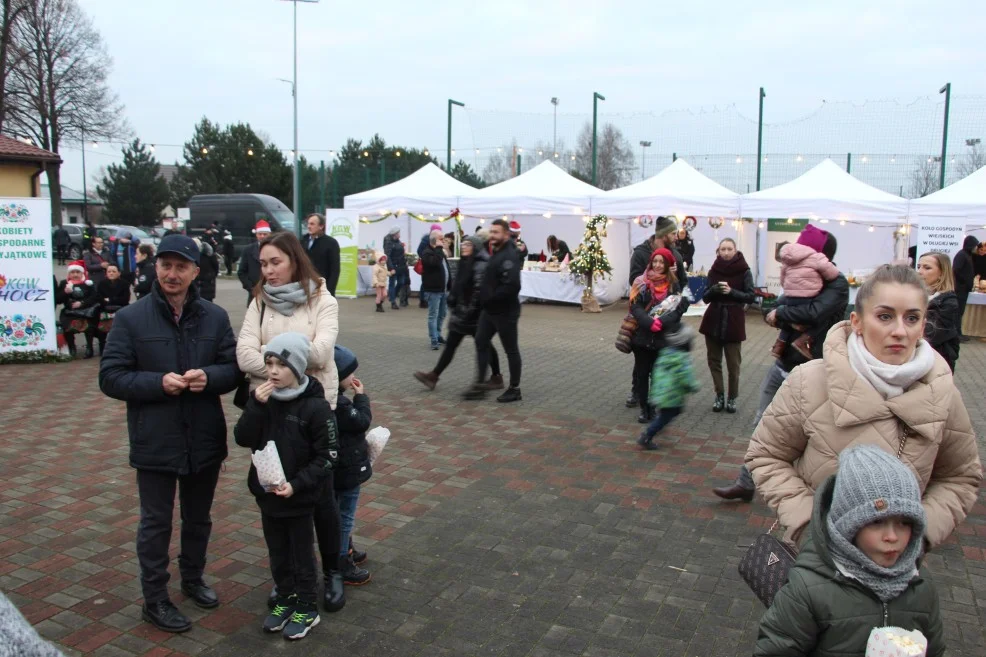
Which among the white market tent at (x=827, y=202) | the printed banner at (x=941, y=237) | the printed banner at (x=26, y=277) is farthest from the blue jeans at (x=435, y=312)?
the printed banner at (x=941, y=237)

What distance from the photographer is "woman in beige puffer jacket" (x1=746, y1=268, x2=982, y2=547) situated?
2.23 meters

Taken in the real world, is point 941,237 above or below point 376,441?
above

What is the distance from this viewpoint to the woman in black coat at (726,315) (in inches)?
275

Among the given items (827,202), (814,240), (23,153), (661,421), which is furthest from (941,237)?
(23,153)

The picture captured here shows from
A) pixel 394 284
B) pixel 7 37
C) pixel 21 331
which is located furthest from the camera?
pixel 7 37

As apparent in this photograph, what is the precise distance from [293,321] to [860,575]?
264 cm

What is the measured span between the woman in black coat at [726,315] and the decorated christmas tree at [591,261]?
8.68m

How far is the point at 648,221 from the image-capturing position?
1733cm

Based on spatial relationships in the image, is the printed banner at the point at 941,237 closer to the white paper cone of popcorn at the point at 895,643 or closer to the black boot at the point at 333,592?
the black boot at the point at 333,592

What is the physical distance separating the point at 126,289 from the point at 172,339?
24.9ft

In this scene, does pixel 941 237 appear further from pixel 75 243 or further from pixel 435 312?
pixel 75 243

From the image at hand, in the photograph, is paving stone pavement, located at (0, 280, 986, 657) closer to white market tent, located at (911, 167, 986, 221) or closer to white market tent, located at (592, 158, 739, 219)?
white market tent, located at (911, 167, 986, 221)

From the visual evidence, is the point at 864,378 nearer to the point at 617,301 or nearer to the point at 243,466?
the point at 243,466

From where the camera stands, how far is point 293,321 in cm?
367
